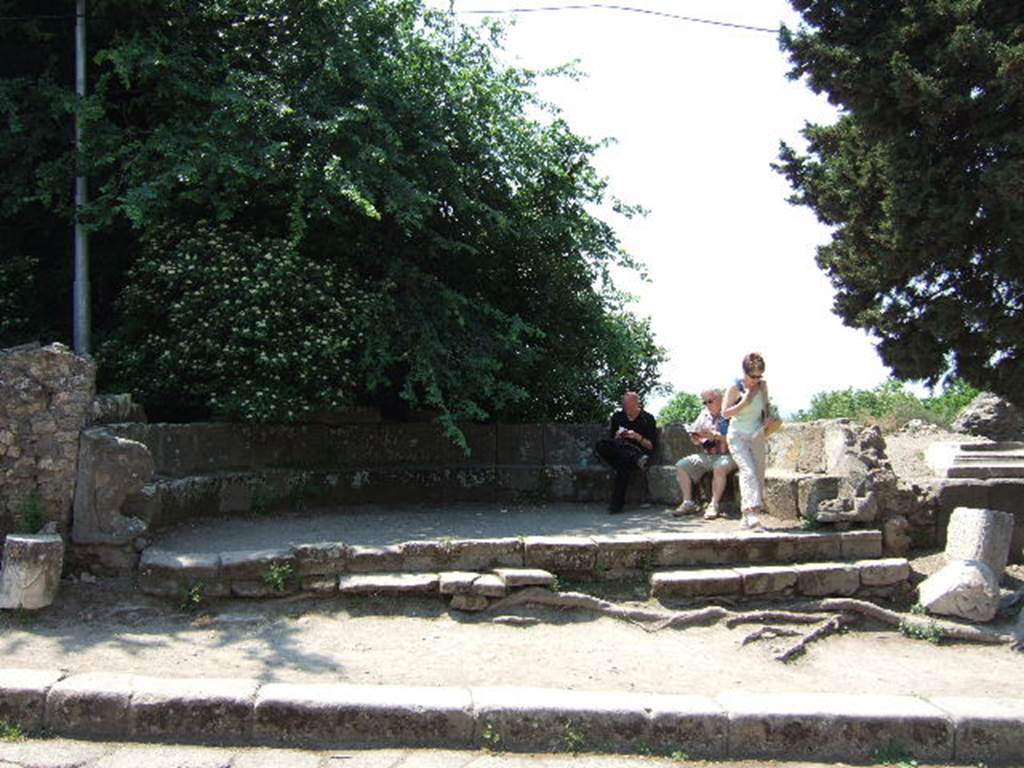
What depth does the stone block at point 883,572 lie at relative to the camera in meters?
6.95

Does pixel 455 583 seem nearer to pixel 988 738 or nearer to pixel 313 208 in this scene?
pixel 988 738

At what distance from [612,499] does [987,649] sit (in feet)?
12.5

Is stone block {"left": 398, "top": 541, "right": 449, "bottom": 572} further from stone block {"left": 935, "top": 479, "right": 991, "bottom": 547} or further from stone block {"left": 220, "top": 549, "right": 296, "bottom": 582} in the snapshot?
stone block {"left": 935, "top": 479, "right": 991, "bottom": 547}

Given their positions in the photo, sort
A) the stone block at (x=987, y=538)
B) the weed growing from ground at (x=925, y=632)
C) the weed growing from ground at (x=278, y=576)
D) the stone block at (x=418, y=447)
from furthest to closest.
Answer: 1. the stone block at (x=418, y=447)
2. the stone block at (x=987, y=538)
3. the weed growing from ground at (x=925, y=632)
4. the weed growing from ground at (x=278, y=576)

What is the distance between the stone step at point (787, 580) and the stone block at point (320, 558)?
2238mm

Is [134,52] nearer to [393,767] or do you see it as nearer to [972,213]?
[393,767]

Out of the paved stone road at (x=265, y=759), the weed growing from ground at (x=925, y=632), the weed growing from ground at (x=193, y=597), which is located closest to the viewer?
the paved stone road at (x=265, y=759)

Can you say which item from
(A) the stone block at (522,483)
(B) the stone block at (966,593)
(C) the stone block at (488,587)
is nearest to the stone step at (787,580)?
(B) the stone block at (966,593)

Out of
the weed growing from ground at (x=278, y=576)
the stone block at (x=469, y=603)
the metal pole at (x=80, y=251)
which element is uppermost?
the metal pole at (x=80, y=251)

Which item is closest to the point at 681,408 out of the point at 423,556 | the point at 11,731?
the point at 423,556

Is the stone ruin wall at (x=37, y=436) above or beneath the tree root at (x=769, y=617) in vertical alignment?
above

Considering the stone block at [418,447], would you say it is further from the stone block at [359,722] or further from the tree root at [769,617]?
the stone block at [359,722]

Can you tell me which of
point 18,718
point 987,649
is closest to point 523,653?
point 18,718

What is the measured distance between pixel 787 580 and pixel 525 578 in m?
1.96
